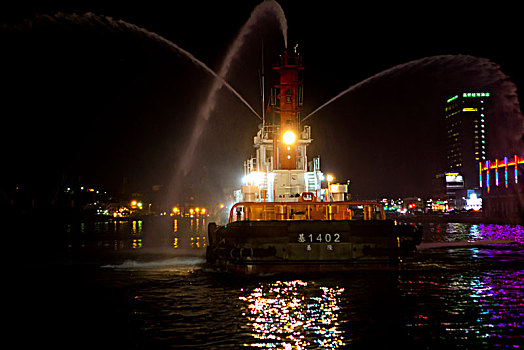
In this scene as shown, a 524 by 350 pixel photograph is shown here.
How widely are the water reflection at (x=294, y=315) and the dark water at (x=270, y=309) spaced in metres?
0.03

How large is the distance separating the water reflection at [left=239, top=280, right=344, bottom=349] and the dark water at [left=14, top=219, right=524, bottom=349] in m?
0.03

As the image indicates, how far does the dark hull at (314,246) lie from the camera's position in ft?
66.5

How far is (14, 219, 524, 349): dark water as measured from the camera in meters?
10.9

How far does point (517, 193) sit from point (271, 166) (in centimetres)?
11447

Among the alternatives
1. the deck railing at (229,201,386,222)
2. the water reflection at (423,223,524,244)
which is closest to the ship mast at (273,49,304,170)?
the deck railing at (229,201,386,222)

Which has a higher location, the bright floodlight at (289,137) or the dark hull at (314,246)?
the bright floodlight at (289,137)

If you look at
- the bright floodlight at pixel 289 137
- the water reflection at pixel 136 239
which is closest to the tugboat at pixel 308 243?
the bright floodlight at pixel 289 137

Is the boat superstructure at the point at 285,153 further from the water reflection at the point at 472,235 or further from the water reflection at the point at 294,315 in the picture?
the water reflection at the point at 472,235

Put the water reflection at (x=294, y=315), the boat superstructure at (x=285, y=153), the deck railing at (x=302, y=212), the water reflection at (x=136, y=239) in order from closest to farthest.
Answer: the water reflection at (x=294, y=315) → the deck railing at (x=302, y=212) → the boat superstructure at (x=285, y=153) → the water reflection at (x=136, y=239)

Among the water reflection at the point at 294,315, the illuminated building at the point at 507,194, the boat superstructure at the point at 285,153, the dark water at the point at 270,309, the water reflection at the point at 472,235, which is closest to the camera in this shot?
the water reflection at the point at 294,315

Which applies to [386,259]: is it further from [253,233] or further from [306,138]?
[306,138]

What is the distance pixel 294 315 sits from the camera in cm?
1322

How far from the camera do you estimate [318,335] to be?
11180 millimetres

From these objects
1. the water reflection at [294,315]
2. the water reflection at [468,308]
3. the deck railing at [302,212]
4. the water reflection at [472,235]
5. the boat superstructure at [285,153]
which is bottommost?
the water reflection at [472,235]
